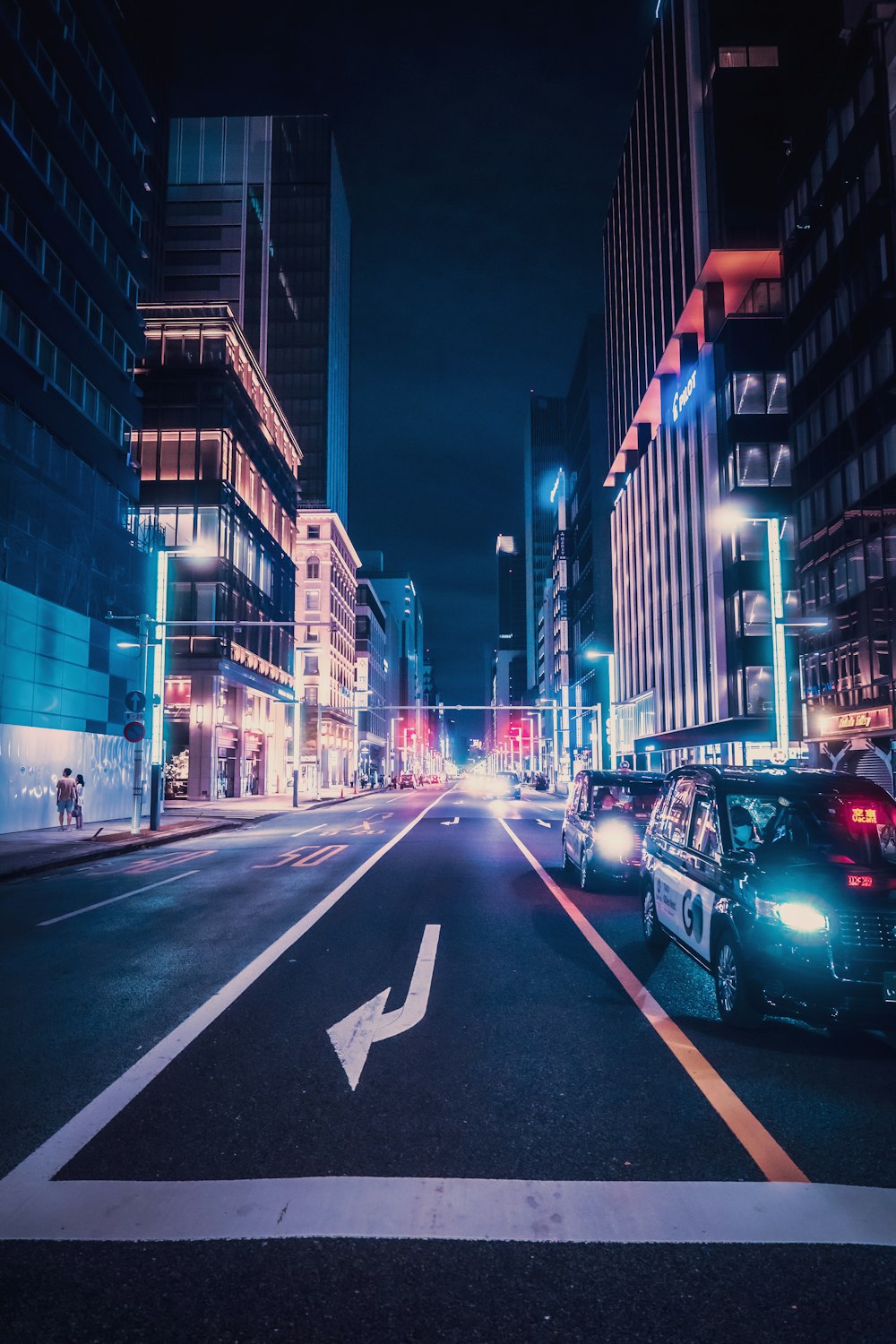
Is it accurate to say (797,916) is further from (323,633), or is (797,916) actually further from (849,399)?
(323,633)

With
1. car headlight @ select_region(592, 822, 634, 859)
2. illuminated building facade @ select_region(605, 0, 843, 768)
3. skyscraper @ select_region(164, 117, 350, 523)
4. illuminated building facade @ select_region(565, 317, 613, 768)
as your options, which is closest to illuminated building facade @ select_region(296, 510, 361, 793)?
skyscraper @ select_region(164, 117, 350, 523)

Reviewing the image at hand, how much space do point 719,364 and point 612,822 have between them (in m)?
41.5

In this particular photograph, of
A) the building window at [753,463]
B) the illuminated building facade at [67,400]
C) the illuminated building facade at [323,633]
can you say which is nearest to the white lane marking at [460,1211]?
the illuminated building facade at [67,400]

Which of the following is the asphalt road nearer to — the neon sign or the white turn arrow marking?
the white turn arrow marking

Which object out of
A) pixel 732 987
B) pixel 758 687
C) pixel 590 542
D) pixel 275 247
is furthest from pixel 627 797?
pixel 275 247

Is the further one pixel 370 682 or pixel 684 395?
pixel 370 682

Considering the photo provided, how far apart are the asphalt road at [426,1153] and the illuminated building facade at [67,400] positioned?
65.3 feet

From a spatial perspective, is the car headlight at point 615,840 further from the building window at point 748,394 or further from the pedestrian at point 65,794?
the building window at point 748,394

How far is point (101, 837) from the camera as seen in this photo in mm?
23469

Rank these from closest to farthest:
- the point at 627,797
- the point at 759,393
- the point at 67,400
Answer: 1. the point at 627,797
2. the point at 67,400
3. the point at 759,393

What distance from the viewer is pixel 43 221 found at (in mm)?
27781

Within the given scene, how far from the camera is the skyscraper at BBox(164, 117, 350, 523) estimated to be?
93.9m

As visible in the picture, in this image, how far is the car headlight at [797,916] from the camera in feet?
18.8

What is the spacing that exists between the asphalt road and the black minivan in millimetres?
437
